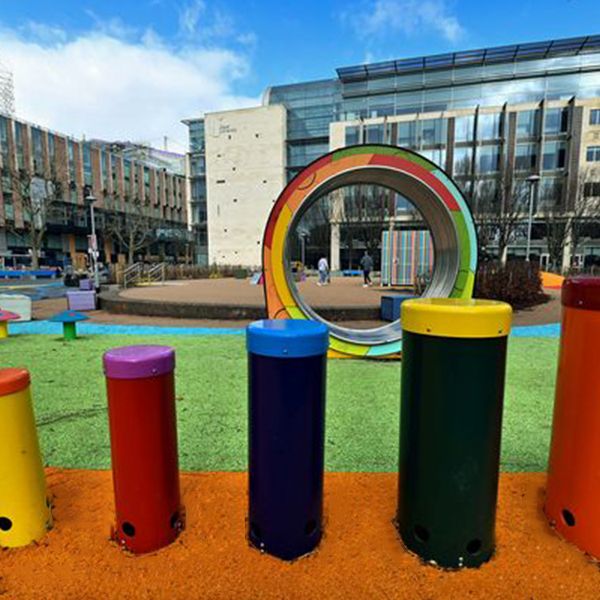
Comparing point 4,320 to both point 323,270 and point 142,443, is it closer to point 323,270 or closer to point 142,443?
point 142,443

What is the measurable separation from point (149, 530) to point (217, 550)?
405mm

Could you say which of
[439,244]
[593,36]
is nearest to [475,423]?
[439,244]

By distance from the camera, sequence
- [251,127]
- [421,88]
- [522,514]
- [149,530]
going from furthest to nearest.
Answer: [251,127] < [421,88] < [522,514] < [149,530]

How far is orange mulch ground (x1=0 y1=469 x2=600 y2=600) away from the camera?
2.05 metres

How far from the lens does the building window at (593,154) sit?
44.0m

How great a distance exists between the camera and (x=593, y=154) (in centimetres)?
4422

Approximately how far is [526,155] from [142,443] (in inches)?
2206

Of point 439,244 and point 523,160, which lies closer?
point 439,244

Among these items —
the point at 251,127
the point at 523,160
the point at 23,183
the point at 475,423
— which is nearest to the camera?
the point at 475,423

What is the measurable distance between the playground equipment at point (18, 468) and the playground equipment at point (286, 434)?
1301 millimetres

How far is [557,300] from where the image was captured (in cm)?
1582

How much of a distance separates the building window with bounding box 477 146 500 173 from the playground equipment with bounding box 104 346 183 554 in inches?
2092

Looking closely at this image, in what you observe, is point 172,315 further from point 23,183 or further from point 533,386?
point 23,183

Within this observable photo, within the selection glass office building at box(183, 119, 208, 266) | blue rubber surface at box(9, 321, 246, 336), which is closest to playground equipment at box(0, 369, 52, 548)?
blue rubber surface at box(9, 321, 246, 336)
